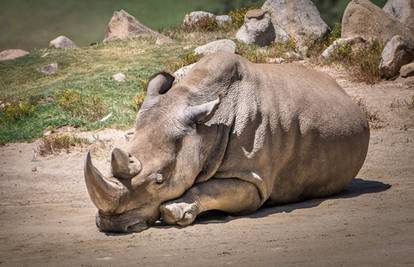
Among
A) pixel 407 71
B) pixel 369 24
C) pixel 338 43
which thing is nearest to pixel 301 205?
pixel 407 71

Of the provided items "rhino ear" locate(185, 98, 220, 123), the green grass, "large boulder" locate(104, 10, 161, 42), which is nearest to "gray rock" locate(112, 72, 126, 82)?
the green grass

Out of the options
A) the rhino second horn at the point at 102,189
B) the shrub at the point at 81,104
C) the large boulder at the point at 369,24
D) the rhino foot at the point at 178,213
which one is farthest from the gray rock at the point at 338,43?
the rhino second horn at the point at 102,189

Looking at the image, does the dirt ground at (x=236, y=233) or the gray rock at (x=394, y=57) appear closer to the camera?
the dirt ground at (x=236, y=233)

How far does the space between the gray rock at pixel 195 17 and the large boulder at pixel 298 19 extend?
2521 mm

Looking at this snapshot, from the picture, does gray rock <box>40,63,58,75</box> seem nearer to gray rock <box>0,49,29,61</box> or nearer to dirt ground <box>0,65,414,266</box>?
gray rock <box>0,49,29,61</box>

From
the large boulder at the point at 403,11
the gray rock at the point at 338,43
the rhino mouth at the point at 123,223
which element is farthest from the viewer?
the large boulder at the point at 403,11

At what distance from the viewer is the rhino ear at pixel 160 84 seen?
859 centimetres

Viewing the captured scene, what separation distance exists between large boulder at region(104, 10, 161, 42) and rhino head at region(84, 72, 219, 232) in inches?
630

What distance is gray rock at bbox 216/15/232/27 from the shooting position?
2367 cm

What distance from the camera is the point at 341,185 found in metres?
9.80

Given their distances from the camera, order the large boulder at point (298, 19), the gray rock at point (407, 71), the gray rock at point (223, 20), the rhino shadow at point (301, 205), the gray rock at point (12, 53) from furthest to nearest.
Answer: the gray rock at point (12, 53) → the gray rock at point (223, 20) → the large boulder at point (298, 19) → the gray rock at point (407, 71) → the rhino shadow at point (301, 205)

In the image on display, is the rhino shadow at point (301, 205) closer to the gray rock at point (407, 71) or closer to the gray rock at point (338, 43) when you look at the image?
the gray rock at point (407, 71)

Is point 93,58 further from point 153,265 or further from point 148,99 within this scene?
point 153,265

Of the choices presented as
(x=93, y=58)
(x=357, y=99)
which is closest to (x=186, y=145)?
(x=357, y=99)
